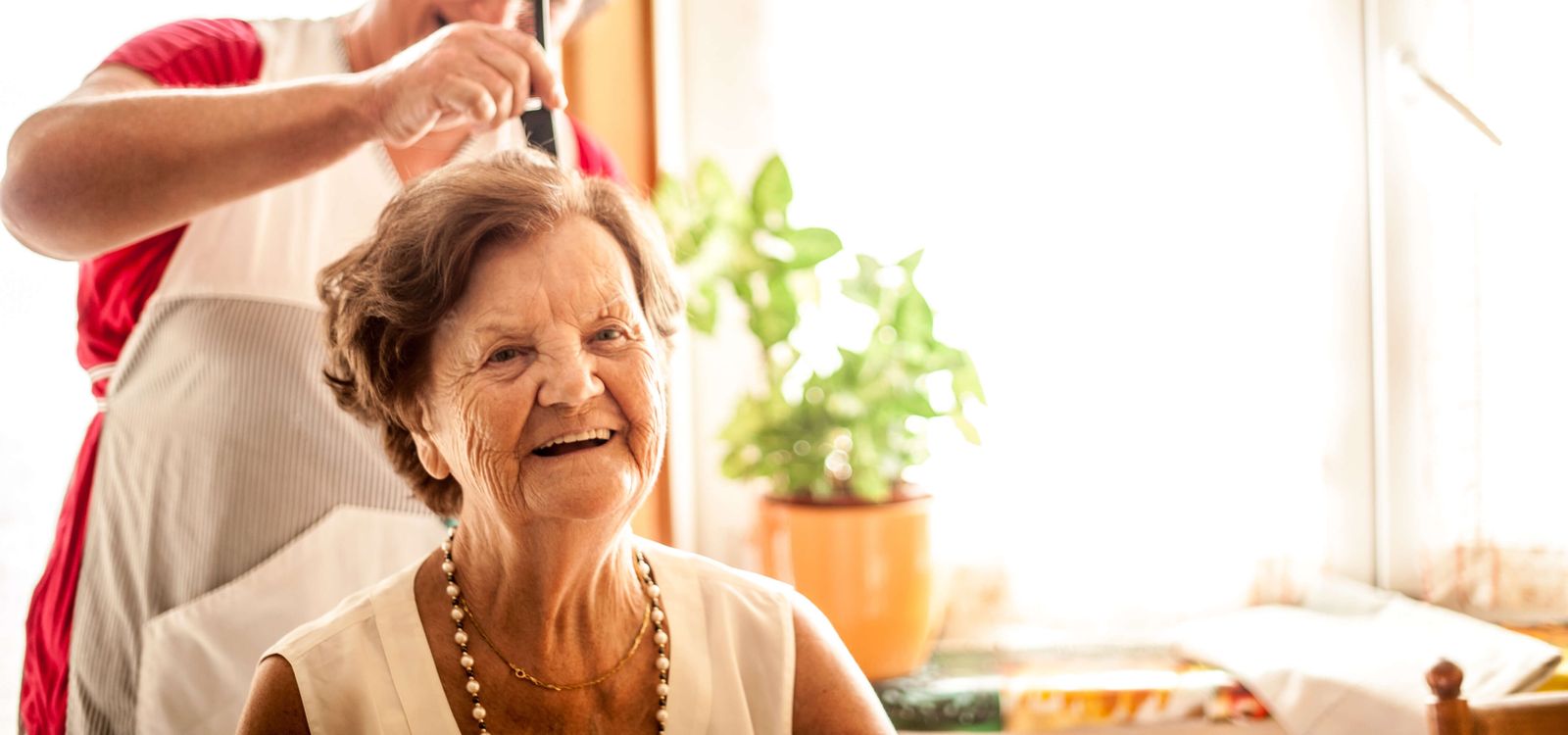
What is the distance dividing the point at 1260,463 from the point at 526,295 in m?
2.09

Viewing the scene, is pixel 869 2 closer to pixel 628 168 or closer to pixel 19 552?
pixel 628 168

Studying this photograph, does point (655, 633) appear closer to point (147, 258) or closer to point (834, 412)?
point (147, 258)

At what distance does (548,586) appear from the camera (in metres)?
0.98

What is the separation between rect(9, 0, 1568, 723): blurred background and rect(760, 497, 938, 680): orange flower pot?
0.92 ft

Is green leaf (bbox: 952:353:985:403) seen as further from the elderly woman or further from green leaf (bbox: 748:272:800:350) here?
the elderly woman

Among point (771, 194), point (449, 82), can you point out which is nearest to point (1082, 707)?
point (771, 194)

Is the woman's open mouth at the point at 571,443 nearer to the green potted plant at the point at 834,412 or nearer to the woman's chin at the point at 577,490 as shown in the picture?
the woman's chin at the point at 577,490

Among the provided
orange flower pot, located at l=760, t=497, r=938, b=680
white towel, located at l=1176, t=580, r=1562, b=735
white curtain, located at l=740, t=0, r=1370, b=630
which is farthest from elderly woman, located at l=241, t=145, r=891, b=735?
white curtain, located at l=740, t=0, r=1370, b=630

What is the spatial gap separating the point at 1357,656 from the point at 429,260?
6.41 feet

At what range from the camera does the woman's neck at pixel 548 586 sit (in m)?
0.95

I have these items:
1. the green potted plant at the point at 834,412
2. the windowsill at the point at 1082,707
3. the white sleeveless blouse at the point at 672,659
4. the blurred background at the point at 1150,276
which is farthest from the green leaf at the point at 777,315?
the white sleeveless blouse at the point at 672,659

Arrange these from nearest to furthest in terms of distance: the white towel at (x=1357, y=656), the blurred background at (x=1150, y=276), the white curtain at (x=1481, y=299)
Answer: the white towel at (x=1357, y=656), the white curtain at (x=1481, y=299), the blurred background at (x=1150, y=276)

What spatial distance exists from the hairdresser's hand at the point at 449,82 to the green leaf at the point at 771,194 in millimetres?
1235

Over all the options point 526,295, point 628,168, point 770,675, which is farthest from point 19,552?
point 628,168
